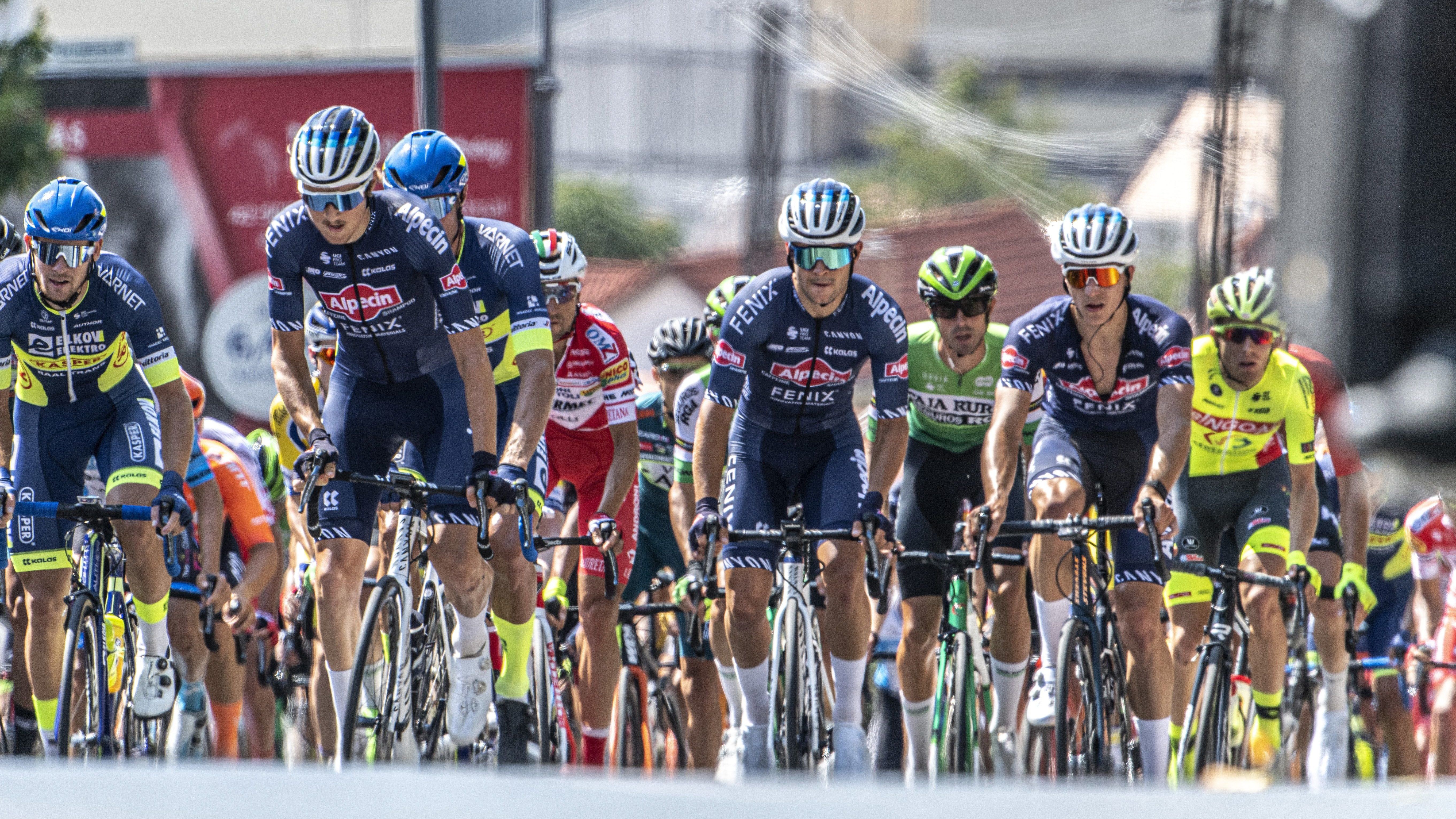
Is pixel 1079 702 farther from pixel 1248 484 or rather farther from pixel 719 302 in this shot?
pixel 719 302

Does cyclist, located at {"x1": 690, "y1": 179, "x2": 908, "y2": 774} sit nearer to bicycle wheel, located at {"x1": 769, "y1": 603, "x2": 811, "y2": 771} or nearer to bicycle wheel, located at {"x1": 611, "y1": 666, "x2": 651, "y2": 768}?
bicycle wheel, located at {"x1": 769, "y1": 603, "x2": 811, "y2": 771}

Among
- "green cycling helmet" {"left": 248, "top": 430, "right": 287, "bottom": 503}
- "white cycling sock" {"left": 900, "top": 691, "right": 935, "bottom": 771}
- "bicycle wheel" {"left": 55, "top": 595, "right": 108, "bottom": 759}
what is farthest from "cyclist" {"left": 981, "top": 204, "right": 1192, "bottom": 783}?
"green cycling helmet" {"left": 248, "top": 430, "right": 287, "bottom": 503}

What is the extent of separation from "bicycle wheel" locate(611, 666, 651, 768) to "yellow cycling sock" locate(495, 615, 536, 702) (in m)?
1.07

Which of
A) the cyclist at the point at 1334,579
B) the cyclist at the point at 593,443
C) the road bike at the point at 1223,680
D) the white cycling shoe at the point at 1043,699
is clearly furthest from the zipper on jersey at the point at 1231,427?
the cyclist at the point at 593,443

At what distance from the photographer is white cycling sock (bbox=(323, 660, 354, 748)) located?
229 inches

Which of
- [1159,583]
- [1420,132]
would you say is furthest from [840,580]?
[1420,132]

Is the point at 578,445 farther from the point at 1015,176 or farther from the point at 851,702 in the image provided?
the point at 1015,176

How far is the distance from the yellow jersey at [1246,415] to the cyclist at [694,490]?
2.36 m

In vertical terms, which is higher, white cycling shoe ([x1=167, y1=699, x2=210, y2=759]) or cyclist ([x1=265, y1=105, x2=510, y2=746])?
cyclist ([x1=265, y1=105, x2=510, y2=746])

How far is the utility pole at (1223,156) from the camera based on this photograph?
10.7 metres

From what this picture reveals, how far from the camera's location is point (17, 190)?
15.2m

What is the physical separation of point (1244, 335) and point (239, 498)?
200 inches

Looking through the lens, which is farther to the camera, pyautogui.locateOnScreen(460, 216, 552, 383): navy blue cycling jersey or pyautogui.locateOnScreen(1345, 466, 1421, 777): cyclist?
pyautogui.locateOnScreen(1345, 466, 1421, 777): cyclist

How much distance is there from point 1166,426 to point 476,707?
3050 mm
